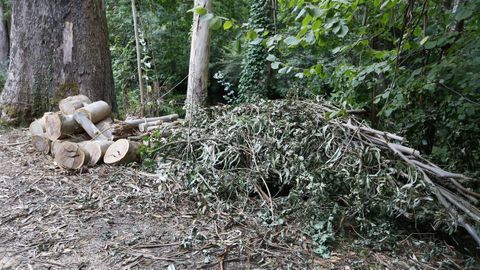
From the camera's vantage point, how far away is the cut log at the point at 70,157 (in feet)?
11.1

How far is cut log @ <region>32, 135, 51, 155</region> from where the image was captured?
3.78m

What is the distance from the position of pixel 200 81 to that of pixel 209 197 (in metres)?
3.66

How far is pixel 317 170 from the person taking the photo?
9.17 feet

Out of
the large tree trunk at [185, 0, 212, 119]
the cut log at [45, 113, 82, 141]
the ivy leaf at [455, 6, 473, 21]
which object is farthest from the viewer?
the large tree trunk at [185, 0, 212, 119]

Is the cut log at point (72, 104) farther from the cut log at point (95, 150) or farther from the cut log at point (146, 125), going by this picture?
the cut log at point (146, 125)

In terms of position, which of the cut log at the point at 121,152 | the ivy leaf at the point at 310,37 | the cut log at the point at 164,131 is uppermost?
the ivy leaf at the point at 310,37

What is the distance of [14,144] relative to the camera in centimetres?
408

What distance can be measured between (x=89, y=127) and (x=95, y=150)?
0.37 meters

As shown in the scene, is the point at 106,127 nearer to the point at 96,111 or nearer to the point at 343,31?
the point at 96,111

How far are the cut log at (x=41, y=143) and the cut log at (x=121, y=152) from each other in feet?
2.38

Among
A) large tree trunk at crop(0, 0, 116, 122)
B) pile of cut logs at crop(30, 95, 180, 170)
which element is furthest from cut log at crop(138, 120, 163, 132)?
large tree trunk at crop(0, 0, 116, 122)

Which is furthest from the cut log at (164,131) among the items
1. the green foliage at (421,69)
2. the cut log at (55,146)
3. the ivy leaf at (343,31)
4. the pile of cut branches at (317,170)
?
the ivy leaf at (343,31)

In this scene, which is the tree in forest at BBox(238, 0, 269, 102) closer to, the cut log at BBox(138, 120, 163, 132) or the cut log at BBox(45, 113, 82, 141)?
the cut log at BBox(138, 120, 163, 132)

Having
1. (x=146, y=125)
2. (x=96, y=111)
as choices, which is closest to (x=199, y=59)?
(x=146, y=125)
